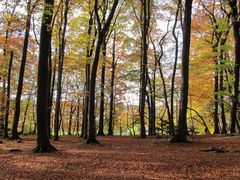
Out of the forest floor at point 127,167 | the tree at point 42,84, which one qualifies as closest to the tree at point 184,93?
the forest floor at point 127,167

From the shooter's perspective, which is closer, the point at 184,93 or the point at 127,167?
the point at 127,167

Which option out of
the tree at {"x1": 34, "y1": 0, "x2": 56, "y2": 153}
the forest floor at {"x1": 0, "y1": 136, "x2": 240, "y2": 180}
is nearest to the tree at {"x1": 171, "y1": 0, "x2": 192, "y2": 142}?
the forest floor at {"x1": 0, "y1": 136, "x2": 240, "y2": 180}

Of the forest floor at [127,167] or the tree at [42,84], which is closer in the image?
the forest floor at [127,167]

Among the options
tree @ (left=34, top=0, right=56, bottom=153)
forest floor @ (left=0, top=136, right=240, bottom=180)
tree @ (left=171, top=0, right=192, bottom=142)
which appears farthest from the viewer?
tree @ (left=171, top=0, right=192, bottom=142)

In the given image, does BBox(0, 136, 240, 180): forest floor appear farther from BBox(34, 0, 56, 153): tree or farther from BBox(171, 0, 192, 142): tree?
BBox(171, 0, 192, 142): tree

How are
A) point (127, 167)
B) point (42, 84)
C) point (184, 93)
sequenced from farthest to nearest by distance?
point (184, 93)
point (42, 84)
point (127, 167)

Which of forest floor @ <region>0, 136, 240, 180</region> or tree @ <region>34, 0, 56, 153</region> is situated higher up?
tree @ <region>34, 0, 56, 153</region>

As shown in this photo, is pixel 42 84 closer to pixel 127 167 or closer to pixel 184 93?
pixel 127 167

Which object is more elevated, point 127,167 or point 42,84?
point 42,84

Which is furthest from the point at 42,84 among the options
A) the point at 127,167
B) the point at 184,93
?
the point at 184,93

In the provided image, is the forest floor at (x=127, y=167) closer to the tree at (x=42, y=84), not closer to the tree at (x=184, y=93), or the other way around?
the tree at (x=42, y=84)

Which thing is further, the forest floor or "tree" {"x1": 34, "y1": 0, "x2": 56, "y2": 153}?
"tree" {"x1": 34, "y1": 0, "x2": 56, "y2": 153}

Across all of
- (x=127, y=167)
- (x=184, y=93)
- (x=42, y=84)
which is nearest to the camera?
(x=127, y=167)

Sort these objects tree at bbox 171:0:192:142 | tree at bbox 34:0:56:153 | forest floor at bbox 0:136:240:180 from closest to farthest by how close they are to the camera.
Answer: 1. forest floor at bbox 0:136:240:180
2. tree at bbox 34:0:56:153
3. tree at bbox 171:0:192:142
